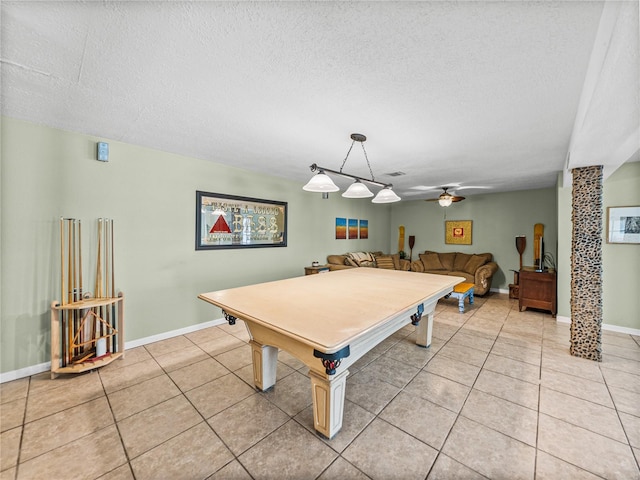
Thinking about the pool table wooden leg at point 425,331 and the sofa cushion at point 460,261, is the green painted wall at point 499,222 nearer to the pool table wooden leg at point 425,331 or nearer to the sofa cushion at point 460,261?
the sofa cushion at point 460,261

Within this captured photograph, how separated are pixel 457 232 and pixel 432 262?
1.06 m

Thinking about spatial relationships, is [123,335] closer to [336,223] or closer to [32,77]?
[32,77]

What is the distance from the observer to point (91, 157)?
2686mm

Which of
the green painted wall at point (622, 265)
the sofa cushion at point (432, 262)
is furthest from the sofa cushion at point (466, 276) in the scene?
the green painted wall at point (622, 265)

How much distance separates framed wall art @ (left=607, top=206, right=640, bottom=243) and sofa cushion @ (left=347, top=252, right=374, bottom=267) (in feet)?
12.6

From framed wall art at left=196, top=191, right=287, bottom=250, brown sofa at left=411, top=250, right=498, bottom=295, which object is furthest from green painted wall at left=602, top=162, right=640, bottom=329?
framed wall art at left=196, top=191, right=287, bottom=250

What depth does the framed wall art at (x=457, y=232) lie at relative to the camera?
640cm

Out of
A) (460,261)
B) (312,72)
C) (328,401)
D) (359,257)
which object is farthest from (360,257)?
(312,72)

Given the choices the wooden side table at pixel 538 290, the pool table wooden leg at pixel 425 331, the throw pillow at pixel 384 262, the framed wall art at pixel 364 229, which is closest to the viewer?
the pool table wooden leg at pixel 425 331

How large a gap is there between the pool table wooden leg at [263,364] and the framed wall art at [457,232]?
19.4 ft

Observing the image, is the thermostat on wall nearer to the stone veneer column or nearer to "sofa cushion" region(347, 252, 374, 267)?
"sofa cushion" region(347, 252, 374, 267)

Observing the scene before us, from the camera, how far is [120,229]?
2.88 m

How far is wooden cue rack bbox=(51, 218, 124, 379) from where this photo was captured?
240cm

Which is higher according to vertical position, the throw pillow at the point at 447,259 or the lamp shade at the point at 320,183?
the lamp shade at the point at 320,183
